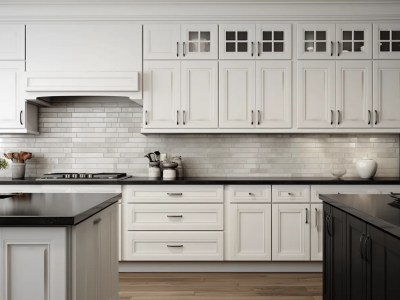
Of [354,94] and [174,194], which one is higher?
[354,94]

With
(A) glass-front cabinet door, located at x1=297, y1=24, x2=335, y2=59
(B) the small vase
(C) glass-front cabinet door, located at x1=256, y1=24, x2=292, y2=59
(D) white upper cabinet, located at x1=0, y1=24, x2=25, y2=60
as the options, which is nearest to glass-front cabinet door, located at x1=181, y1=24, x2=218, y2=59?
(C) glass-front cabinet door, located at x1=256, y1=24, x2=292, y2=59

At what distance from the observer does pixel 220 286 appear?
3615 millimetres

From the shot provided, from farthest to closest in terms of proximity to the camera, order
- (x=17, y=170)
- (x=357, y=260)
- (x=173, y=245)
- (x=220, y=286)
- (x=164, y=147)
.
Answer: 1. (x=164, y=147)
2. (x=17, y=170)
3. (x=173, y=245)
4. (x=220, y=286)
5. (x=357, y=260)

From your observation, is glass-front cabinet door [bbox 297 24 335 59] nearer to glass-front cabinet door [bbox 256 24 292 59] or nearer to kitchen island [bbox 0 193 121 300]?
glass-front cabinet door [bbox 256 24 292 59]

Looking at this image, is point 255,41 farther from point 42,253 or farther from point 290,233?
point 42,253

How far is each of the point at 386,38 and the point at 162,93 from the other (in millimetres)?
2424

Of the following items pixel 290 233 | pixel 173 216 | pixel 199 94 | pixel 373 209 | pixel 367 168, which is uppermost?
pixel 199 94

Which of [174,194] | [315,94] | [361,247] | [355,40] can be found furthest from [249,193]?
[361,247]

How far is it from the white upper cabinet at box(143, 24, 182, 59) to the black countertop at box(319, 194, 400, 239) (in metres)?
2.37

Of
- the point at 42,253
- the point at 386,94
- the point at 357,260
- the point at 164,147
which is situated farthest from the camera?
the point at 164,147

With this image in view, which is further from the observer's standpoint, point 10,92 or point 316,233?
point 10,92

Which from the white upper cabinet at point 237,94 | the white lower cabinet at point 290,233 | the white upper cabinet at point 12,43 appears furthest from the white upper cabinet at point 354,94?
the white upper cabinet at point 12,43

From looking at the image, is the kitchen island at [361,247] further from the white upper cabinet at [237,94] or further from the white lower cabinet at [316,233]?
the white upper cabinet at [237,94]

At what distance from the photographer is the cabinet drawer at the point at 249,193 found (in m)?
4.00
